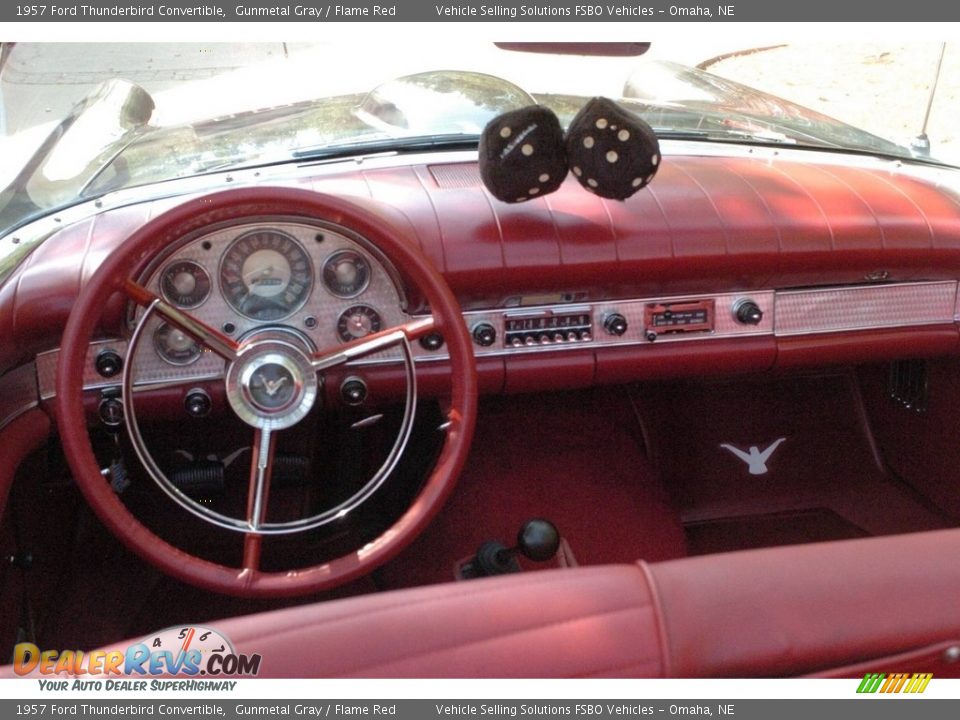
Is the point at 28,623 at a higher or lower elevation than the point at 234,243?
lower

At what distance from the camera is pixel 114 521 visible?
1812 mm

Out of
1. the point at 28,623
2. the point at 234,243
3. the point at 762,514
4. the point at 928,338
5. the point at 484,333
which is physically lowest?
the point at 762,514

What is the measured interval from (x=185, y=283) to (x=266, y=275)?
17 cm

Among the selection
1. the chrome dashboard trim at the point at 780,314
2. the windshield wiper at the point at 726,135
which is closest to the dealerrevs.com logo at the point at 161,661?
the chrome dashboard trim at the point at 780,314

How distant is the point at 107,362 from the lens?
6.86 ft

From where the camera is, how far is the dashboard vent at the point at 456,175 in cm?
232

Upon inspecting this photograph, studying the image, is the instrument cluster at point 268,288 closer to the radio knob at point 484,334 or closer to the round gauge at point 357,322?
the round gauge at point 357,322

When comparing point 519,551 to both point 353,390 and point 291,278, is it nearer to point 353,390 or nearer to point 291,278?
point 353,390

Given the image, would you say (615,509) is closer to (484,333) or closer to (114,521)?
(484,333)

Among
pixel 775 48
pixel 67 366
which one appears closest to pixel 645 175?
pixel 67 366

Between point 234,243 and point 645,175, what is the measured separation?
35.2 inches

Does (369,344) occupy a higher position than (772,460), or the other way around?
(369,344)

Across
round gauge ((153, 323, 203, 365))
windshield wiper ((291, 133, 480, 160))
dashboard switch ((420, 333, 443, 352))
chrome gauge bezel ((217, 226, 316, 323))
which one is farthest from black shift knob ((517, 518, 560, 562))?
windshield wiper ((291, 133, 480, 160))

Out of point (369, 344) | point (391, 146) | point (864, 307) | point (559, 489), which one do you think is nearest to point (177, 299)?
point (369, 344)
